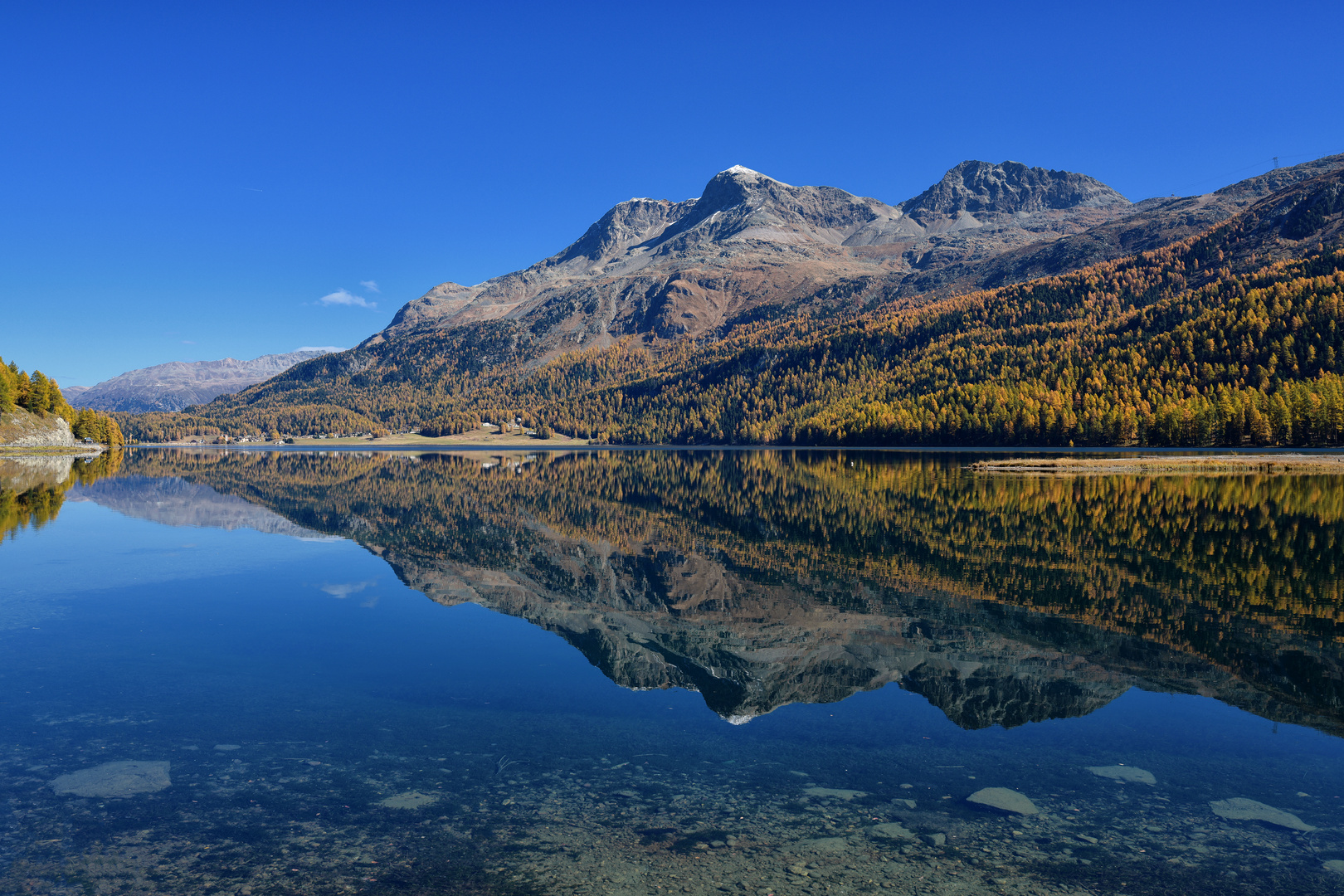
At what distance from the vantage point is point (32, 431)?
167750 millimetres

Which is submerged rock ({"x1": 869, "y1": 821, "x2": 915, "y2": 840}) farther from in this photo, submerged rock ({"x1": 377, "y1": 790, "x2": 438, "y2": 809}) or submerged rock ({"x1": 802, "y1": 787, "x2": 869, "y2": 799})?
submerged rock ({"x1": 377, "y1": 790, "x2": 438, "y2": 809})

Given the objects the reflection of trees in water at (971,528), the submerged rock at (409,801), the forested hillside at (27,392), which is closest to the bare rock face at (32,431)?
the forested hillside at (27,392)

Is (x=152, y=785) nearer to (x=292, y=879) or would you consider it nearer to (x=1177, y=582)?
(x=292, y=879)

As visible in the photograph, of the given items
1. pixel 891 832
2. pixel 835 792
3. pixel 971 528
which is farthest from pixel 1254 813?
pixel 971 528

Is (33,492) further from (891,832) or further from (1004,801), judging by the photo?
(1004,801)

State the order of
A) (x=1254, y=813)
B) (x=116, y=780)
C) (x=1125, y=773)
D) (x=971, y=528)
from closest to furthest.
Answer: (x=1254, y=813), (x=116, y=780), (x=1125, y=773), (x=971, y=528)

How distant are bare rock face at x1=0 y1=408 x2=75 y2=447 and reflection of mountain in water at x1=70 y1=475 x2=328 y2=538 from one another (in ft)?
340

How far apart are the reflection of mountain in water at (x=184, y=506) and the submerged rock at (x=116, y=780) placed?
3532cm

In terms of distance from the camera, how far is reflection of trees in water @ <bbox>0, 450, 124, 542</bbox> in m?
49.1

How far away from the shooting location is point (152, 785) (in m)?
12.7

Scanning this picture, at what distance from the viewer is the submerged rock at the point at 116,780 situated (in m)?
12.4

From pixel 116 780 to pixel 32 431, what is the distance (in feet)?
673

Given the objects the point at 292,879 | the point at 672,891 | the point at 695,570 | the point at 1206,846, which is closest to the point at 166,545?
the point at 695,570

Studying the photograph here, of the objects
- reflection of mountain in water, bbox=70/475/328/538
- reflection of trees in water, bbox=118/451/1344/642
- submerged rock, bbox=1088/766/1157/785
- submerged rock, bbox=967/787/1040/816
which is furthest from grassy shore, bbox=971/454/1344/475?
submerged rock, bbox=967/787/1040/816
